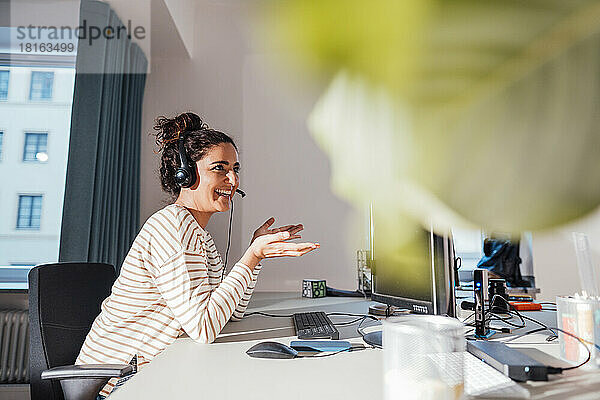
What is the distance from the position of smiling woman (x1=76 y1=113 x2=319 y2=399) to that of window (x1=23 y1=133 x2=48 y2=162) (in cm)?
169

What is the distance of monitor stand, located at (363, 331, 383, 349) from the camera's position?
112 cm

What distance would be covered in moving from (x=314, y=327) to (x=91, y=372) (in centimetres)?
57

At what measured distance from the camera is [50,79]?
9.61ft

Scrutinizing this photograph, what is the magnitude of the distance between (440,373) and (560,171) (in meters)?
0.48

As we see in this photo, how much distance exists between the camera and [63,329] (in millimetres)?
1385

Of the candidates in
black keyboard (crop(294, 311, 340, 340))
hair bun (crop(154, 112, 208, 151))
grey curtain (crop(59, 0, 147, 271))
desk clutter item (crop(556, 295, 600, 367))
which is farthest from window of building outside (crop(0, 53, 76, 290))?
desk clutter item (crop(556, 295, 600, 367))

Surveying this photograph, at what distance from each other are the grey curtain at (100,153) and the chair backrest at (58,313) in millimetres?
818

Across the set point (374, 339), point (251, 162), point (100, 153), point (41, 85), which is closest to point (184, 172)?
point (374, 339)

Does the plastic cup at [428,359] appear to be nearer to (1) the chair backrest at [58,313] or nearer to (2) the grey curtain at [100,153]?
(1) the chair backrest at [58,313]

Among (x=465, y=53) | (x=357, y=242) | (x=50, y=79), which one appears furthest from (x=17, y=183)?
(x=465, y=53)

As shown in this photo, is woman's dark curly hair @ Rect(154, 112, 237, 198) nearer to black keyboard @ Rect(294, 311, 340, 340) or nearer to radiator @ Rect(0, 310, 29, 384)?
black keyboard @ Rect(294, 311, 340, 340)

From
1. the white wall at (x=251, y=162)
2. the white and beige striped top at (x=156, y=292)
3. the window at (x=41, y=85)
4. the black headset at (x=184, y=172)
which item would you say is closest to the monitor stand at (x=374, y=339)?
the white and beige striped top at (x=156, y=292)

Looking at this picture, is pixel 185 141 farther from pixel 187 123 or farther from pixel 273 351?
pixel 273 351

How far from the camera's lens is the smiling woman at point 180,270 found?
117 cm
